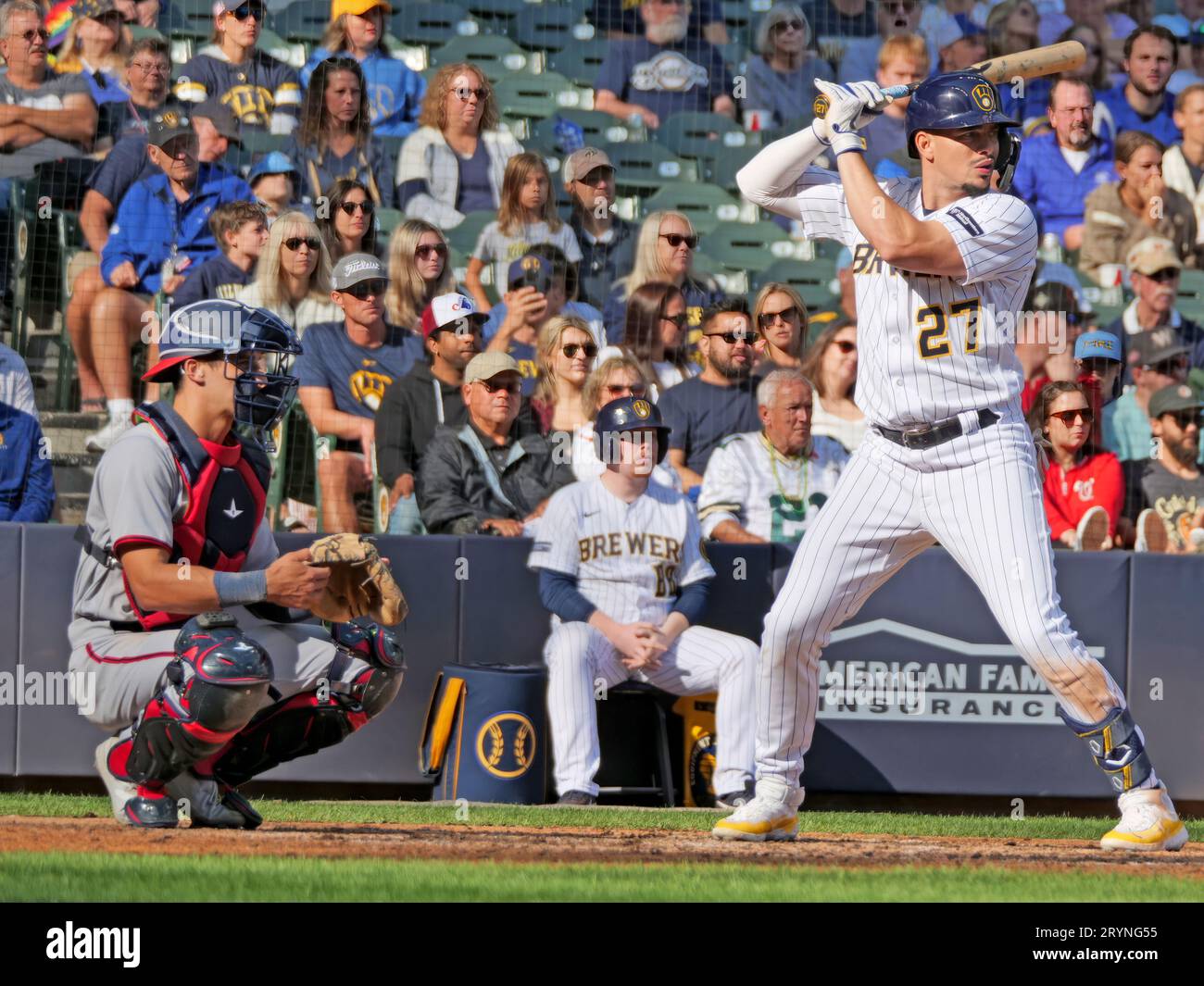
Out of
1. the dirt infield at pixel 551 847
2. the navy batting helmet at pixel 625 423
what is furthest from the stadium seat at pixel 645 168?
the dirt infield at pixel 551 847

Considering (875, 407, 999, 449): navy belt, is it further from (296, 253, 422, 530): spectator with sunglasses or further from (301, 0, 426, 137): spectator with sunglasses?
(301, 0, 426, 137): spectator with sunglasses

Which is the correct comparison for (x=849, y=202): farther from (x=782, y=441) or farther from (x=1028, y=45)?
(x=1028, y=45)

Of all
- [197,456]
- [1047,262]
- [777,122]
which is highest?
[777,122]

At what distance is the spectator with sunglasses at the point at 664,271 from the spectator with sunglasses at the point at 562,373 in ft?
1.17

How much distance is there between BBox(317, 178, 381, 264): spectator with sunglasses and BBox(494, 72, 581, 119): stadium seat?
1327 mm

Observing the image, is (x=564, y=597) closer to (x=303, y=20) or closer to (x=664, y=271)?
(x=664, y=271)

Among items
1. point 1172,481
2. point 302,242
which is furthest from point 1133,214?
point 302,242

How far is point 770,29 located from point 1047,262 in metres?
2.34

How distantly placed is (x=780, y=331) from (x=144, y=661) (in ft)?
14.3

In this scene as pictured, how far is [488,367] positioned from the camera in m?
7.16

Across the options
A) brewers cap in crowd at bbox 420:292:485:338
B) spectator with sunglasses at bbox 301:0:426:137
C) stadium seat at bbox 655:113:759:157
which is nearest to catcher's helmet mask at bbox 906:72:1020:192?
brewers cap in crowd at bbox 420:292:485:338

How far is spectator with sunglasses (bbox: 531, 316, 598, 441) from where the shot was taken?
7.70 metres

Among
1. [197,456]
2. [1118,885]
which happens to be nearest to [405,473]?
[197,456]

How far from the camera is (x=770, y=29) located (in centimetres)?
984
